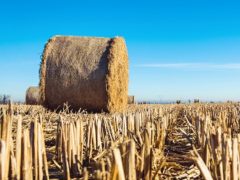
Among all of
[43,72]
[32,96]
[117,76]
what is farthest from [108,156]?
[32,96]

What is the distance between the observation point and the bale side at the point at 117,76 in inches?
388

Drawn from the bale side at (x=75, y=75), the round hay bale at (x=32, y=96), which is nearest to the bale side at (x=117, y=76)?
the bale side at (x=75, y=75)

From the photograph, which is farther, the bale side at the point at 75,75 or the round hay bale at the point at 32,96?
the round hay bale at the point at 32,96

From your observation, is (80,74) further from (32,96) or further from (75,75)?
(32,96)

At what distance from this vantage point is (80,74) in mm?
9719

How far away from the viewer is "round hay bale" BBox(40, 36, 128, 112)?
9.67 m

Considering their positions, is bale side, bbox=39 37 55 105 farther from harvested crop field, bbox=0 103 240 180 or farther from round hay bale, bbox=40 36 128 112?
harvested crop field, bbox=0 103 240 180

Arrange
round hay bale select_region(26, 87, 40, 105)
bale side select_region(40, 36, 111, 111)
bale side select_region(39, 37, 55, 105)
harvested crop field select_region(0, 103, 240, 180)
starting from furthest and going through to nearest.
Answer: round hay bale select_region(26, 87, 40, 105), bale side select_region(39, 37, 55, 105), bale side select_region(40, 36, 111, 111), harvested crop field select_region(0, 103, 240, 180)

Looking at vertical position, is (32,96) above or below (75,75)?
below

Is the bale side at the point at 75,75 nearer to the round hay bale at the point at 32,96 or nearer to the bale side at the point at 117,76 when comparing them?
the bale side at the point at 117,76

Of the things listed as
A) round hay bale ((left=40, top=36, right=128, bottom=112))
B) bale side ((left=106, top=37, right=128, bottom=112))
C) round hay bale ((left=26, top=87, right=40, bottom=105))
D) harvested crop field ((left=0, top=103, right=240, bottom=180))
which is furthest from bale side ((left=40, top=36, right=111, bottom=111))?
round hay bale ((left=26, top=87, right=40, bottom=105))

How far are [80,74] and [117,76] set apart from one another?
115 centimetres

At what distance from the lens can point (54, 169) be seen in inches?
130

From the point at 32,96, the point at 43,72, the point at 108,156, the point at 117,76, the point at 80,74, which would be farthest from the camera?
the point at 32,96
